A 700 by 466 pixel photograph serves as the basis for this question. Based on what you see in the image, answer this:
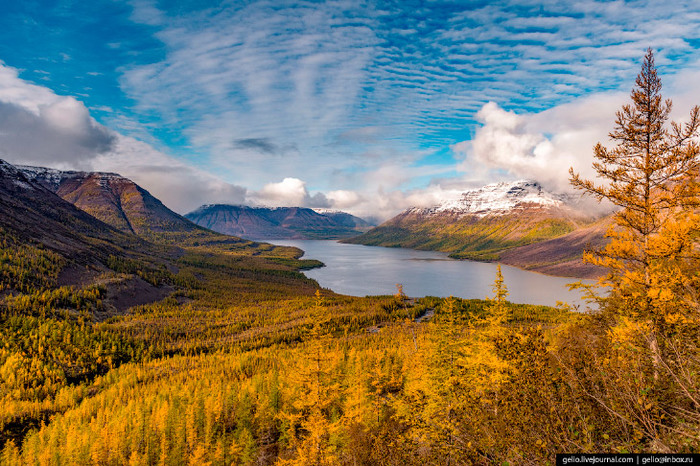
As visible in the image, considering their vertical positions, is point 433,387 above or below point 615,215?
below

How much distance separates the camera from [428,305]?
456 feet

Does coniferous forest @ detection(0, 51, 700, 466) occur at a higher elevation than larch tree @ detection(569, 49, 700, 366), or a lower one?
lower

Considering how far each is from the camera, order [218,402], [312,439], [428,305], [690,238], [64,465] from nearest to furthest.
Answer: [690,238]
[312,439]
[64,465]
[218,402]
[428,305]

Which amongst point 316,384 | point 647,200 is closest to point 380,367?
point 316,384

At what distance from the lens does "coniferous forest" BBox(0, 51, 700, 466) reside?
30.3 ft

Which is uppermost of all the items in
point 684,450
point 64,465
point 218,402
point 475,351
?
point 684,450

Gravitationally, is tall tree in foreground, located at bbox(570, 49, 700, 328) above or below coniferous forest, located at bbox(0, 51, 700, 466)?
above

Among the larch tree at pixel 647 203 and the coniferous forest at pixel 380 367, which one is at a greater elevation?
the larch tree at pixel 647 203

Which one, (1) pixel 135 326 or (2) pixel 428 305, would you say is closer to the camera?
(1) pixel 135 326

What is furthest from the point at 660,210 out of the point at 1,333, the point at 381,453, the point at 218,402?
the point at 1,333

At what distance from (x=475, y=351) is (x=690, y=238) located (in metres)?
15.8

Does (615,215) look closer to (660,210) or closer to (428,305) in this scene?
(660,210)

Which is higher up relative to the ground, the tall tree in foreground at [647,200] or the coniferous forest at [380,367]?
the tall tree in foreground at [647,200]

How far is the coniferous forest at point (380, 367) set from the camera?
9.23 m
